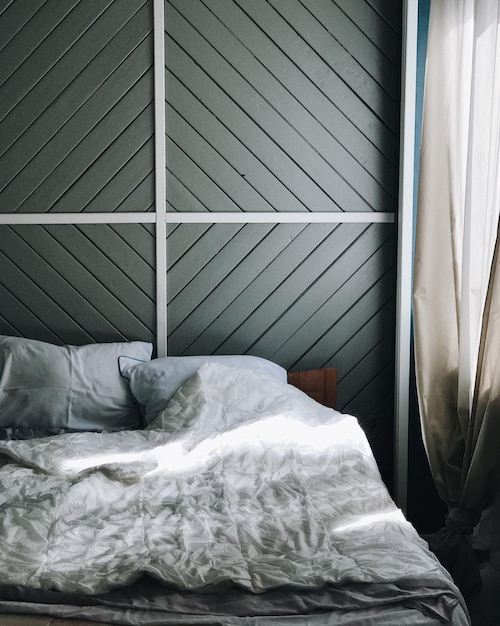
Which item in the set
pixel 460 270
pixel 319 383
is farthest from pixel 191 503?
pixel 460 270

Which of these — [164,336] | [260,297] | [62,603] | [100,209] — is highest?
[100,209]

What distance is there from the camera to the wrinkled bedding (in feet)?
4.63

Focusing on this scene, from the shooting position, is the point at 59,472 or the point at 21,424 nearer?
the point at 59,472

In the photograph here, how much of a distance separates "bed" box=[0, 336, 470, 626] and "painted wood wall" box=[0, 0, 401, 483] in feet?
0.85

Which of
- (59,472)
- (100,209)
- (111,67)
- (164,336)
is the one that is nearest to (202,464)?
(59,472)

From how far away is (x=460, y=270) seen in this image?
240 centimetres

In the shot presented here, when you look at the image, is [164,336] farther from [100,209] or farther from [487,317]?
[487,317]

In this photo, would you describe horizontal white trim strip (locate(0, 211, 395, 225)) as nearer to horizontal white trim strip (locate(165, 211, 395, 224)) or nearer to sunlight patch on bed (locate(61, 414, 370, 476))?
horizontal white trim strip (locate(165, 211, 395, 224))

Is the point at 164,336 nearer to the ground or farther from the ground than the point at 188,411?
farther from the ground

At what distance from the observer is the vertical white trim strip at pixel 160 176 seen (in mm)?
2750

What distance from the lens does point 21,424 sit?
8.10ft

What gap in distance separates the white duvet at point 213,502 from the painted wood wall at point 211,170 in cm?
52

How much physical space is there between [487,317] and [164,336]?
138 cm

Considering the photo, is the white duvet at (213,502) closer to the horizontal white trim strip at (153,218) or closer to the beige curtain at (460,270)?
the beige curtain at (460,270)
